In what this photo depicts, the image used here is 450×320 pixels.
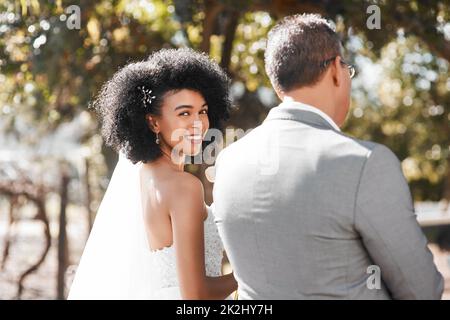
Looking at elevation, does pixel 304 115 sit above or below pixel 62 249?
above

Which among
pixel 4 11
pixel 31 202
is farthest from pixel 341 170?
pixel 31 202

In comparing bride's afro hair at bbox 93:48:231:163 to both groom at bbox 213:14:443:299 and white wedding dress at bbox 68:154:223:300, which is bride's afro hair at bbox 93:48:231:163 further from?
groom at bbox 213:14:443:299

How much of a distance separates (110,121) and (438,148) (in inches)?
616

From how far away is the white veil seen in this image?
9.66ft

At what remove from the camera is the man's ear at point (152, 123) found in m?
2.95

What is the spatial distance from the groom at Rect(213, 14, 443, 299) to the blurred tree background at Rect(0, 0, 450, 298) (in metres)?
2.80

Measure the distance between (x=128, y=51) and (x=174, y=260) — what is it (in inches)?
234

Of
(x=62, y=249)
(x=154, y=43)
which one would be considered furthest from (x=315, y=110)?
(x=154, y=43)

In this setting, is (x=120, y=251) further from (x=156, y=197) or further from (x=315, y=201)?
(x=315, y=201)

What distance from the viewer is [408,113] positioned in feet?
56.5

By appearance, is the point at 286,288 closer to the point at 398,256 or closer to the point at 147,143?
the point at 398,256

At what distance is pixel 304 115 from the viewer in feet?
6.95

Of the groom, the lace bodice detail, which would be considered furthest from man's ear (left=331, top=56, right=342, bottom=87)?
the lace bodice detail

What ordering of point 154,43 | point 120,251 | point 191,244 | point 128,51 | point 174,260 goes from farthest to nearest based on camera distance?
point 154,43 < point 128,51 < point 120,251 < point 174,260 < point 191,244
